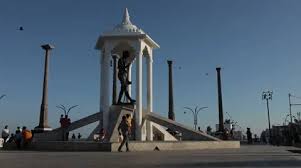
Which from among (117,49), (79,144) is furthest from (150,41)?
(79,144)

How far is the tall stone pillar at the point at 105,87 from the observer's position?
28.2 metres

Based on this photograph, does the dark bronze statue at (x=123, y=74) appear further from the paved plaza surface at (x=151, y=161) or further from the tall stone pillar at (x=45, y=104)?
the paved plaza surface at (x=151, y=161)

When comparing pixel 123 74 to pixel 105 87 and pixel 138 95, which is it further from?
pixel 138 95

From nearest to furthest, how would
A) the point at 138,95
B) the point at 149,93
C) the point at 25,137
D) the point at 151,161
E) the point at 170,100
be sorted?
1. the point at 151,161
2. the point at 25,137
3. the point at 138,95
4. the point at 149,93
5. the point at 170,100

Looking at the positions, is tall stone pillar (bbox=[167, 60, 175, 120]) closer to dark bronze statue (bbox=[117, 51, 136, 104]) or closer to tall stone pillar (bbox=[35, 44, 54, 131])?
tall stone pillar (bbox=[35, 44, 54, 131])

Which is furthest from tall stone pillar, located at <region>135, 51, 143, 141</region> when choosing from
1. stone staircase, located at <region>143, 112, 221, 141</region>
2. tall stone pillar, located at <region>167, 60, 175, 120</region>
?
tall stone pillar, located at <region>167, 60, 175, 120</region>

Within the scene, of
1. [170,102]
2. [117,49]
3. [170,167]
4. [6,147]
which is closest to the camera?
[170,167]

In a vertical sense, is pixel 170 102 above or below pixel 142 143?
above

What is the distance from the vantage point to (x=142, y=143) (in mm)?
20656

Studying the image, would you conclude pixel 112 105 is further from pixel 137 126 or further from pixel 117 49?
pixel 117 49

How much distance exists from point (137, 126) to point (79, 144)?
8.21 metres

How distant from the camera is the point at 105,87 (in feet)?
94.6

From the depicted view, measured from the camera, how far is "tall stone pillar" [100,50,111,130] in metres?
28.2

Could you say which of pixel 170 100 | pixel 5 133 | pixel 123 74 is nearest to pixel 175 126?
pixel 123 74
